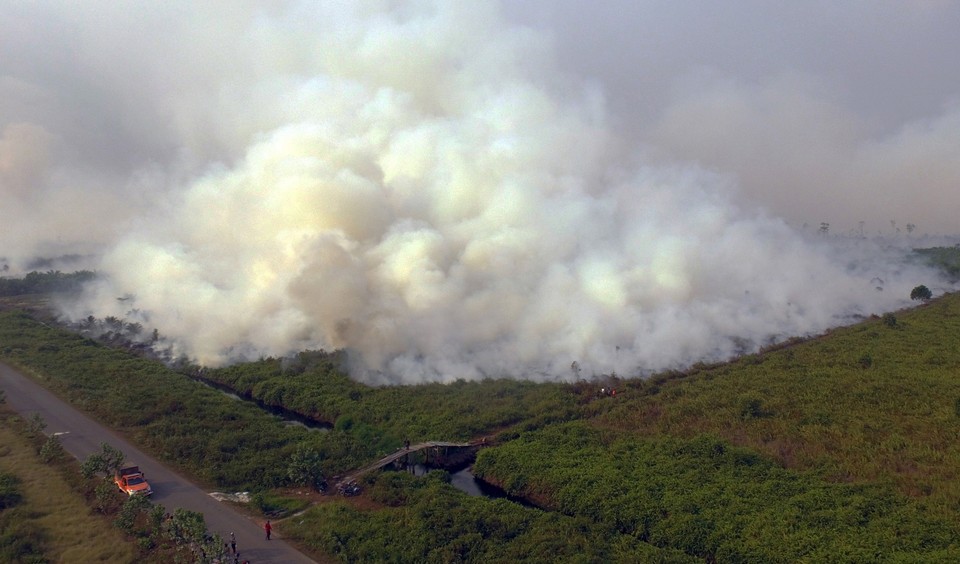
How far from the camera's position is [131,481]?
2495 cm

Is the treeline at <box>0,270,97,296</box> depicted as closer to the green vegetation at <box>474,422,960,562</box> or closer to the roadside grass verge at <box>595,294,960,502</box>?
the green vegetation at <box>474,422,960,562</box>

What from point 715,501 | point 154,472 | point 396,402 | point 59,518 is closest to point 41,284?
point 396,402

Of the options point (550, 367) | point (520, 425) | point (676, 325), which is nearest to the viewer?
point (520, 425)

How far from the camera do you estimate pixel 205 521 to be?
22.8 metres

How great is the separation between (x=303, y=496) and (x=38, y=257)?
A: 113m

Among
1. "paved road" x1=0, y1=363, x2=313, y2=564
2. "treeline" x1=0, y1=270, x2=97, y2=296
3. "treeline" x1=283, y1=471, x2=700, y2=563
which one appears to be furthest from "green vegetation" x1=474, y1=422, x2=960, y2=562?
"treeline" x1=0, y1=270, x2=97, y2=296

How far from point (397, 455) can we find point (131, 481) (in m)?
11.0

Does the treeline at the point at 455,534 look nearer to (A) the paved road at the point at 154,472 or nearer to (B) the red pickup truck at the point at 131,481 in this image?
(A) the paved road at the point at 154,472

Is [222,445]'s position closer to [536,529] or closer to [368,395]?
[368,395]

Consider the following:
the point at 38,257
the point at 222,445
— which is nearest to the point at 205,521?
the point at 222,445

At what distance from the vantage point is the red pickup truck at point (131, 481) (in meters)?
24.7

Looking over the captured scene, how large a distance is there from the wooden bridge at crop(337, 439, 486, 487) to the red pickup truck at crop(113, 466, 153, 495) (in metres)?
7.58

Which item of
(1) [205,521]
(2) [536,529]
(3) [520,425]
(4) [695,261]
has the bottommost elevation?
(2) [536,529]

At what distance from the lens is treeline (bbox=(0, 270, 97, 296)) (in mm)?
83875
